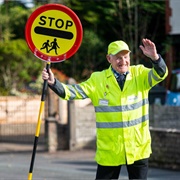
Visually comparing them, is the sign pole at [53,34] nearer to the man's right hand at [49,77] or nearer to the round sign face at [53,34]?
the round sign face at [53,34]

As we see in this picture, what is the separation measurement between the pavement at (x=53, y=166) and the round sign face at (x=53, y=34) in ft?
17.8

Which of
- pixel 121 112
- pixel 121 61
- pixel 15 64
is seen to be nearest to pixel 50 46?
pixel 121 61

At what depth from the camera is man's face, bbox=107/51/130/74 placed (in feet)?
24.0

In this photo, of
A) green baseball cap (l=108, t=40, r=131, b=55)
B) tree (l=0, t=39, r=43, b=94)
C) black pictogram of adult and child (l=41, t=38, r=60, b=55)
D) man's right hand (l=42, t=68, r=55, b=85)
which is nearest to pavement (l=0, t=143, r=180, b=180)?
black pictogram of adult and child (l=41, t=38, r=60, b=55)

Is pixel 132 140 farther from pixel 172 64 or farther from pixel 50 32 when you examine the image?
pixel 172 64

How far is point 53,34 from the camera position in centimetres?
797

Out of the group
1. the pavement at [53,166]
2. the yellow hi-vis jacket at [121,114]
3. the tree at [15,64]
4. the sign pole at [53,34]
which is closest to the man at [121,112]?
the yellow hi-vis jacket at [121,114]

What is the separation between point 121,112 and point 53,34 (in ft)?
3.93

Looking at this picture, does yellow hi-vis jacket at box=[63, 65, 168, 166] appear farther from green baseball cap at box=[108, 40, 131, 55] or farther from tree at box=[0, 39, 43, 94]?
tree at box=[0, 39, 43, 94]

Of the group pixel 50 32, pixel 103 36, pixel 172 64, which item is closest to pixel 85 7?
pixel 103 36

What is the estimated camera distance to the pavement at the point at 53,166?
43.9 ft

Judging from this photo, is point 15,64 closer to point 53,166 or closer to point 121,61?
point 53,166

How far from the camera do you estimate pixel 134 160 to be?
7367 millimetres

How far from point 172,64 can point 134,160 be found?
24182 millimetres
